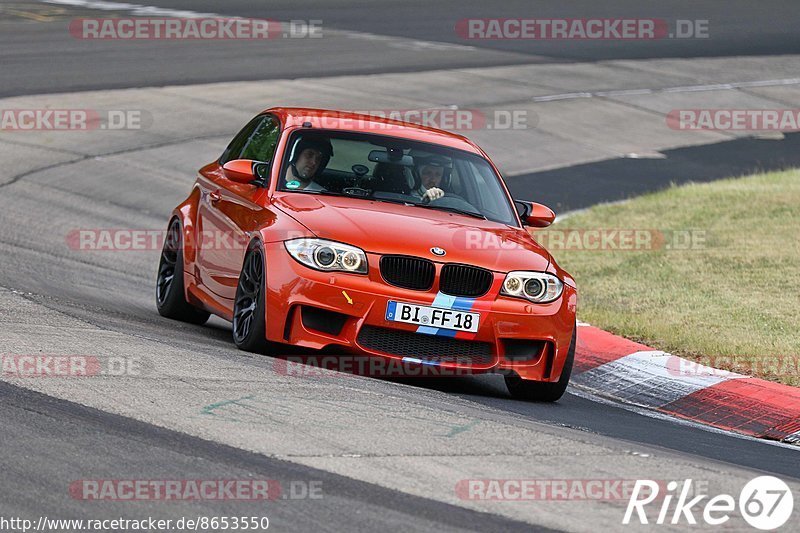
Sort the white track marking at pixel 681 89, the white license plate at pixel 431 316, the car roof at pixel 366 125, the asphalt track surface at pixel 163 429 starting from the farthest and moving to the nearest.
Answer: the white track marking at pixel 681 89 < the car roof at pixel 366 125 < the white license plate at pixel 431 316 < the asphalt track surface at pixel 163 429

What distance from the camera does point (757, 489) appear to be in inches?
237

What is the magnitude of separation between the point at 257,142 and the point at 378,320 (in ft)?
8.61

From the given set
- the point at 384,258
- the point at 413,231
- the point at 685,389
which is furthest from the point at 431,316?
the point at 685,389

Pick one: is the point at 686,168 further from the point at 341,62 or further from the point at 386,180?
the point at 386,180

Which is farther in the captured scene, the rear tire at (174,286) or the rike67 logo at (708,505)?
the rear tire at (174,286)

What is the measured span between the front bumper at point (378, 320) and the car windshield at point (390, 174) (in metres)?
1.06

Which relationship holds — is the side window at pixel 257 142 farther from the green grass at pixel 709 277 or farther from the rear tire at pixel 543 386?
the green grass at pixel 709 277

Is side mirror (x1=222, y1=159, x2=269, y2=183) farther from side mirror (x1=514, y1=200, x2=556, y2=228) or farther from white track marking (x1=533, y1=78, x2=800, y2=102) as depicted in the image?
white track marking (x1=533, y1=78, x2=800, y2=102)

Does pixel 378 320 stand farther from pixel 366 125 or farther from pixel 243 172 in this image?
pixel 366 125

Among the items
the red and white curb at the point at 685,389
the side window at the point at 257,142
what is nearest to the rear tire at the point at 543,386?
the red and white curb at the point at 685,389

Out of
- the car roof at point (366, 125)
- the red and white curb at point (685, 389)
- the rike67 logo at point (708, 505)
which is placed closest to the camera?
the rike67 logo at point (708, 505)

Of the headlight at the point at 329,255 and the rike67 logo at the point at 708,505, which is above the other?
the headlight at the point at 329,255

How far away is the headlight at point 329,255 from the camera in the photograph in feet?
27.2

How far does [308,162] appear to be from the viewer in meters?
9.57
